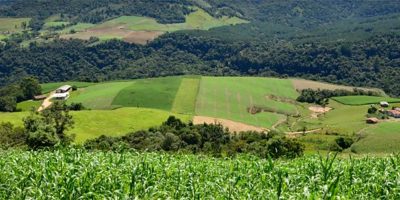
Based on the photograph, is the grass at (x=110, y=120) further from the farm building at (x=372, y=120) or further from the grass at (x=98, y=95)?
the farm building at (x=372, y=120)

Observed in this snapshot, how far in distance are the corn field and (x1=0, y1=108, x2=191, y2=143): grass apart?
261 feet

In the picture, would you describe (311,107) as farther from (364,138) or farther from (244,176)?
(244,176)

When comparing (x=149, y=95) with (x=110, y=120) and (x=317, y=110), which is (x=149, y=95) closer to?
(x=110, y=120)

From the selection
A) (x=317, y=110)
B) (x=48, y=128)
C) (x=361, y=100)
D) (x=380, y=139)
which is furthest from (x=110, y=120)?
(x=361, y=100)

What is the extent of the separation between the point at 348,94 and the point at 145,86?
219 ft

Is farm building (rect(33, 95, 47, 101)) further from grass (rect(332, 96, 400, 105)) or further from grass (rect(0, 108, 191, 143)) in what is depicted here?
grass (rect(332, 96, 400, 105))

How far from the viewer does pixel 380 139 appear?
93.1 m

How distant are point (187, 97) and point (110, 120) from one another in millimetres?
39364

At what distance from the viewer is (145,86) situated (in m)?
159

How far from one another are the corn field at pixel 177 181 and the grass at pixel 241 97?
107 metres

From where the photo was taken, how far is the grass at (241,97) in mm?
131500

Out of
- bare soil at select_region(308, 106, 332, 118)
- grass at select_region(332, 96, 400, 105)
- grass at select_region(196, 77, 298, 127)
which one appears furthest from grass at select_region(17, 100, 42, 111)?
grass at select_region(332, 96, 400, 105)

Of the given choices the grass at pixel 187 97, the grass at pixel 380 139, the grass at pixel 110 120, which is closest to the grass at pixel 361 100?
the grass at pixel 380 139

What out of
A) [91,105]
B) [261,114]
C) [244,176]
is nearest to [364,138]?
[261,114]
